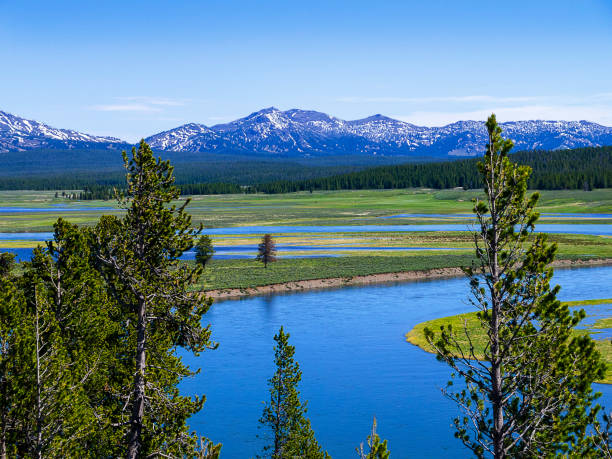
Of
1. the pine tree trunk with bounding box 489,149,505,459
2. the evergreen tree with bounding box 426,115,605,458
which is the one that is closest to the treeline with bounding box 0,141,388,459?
the pine tree trunk with bounding box 489,149,505,459

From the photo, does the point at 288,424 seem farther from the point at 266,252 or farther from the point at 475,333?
the point at 266,252

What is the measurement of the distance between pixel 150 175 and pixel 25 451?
952 cm

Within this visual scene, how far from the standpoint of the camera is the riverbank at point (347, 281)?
3174 inches

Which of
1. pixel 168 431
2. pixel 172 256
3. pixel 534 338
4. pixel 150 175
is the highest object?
pixel 150 175

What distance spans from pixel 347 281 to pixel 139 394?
66.5 meters

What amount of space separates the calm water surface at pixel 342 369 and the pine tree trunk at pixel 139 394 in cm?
1546

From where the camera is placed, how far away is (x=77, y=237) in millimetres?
32219

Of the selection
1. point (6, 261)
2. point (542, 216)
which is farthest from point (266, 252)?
point (542, 216)

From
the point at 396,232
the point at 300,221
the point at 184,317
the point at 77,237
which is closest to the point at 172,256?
the point at 184,317

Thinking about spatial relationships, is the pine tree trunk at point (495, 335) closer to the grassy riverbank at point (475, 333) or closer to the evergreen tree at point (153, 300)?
the evergreen tree at point (153, 300)

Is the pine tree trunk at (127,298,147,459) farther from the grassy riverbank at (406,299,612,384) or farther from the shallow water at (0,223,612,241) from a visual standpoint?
the shallow water at (0,223,612,241)

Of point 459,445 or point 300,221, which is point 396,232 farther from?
point 459,445

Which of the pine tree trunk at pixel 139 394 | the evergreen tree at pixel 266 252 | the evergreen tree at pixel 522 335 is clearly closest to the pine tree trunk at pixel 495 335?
the evergreen tree at pixel 522 335

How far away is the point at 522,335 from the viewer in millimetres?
19703
